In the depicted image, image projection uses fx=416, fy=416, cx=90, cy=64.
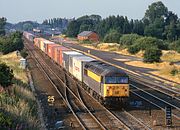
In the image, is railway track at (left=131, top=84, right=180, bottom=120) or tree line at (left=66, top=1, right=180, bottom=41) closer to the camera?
railway track at (left=131, top=84, right=180, bottom=120)

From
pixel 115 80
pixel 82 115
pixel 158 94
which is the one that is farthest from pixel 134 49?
pixel 82 115

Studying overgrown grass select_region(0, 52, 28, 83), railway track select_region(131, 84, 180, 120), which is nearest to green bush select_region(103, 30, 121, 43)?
overgrown grass select_region(0, 52, 28, 83)

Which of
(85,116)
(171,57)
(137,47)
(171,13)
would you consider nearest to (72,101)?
(85,116)

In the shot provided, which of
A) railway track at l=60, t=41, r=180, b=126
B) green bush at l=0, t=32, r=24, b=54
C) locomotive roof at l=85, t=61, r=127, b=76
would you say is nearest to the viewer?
locomotive roof at l=85, t=61, r=127, b=76

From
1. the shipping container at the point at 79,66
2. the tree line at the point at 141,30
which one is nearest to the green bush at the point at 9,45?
the tree line at the point at 141,30

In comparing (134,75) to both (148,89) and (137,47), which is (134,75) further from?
(137,47)

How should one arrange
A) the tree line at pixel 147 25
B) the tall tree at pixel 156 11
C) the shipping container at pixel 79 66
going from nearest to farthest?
the shipping container at pixel 79 66 < the tree line at pixel 147 25 < the tall tree at pixel 156 11

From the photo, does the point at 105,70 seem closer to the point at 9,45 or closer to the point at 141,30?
the point at 9,45

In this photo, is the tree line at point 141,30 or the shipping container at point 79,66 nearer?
the shipping container at point 79,66

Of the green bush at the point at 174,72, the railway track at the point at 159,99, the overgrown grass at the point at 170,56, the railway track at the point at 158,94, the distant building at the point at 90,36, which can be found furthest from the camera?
the distant building at the point at 90,36

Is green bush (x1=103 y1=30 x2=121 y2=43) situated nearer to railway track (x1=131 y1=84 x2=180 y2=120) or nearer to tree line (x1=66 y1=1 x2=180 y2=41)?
tree line (x1=66 y1=1 x2=180 y2=41)

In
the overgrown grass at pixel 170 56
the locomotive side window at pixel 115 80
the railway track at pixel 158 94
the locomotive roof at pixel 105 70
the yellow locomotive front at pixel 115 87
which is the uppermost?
the locomotive roof at pixel 105 70

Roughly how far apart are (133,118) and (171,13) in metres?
133

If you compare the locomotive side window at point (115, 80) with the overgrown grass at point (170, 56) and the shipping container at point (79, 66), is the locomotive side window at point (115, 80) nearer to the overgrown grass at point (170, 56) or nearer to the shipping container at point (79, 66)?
the shipping container at point (79, 66)
